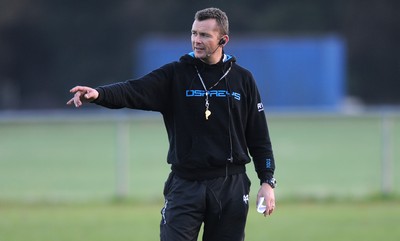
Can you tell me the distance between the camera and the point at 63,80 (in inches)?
1901

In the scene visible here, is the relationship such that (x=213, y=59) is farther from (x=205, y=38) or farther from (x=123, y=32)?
(x=123, y=32)

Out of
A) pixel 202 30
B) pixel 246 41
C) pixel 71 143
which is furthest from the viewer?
pixel 246 41

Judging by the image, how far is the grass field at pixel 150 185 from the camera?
10.9 metres

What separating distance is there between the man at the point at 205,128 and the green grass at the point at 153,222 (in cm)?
375

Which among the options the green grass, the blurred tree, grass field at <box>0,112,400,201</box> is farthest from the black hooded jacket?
the blurred tree

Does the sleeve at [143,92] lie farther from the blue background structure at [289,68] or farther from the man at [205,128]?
the blue background structure at [289,68]

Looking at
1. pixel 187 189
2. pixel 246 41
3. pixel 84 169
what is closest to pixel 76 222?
pixel 187 189

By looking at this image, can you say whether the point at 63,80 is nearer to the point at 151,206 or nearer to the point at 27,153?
the point at 27,153

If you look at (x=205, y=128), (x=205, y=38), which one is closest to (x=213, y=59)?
(x=205, y=38)

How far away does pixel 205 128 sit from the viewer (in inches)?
249

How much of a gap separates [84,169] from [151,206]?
500cm

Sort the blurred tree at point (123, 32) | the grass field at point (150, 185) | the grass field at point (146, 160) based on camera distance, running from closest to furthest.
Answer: the grass field at point (150, 185) → the grass field at point (146, 160) → the blurred tree at point (123, 32)

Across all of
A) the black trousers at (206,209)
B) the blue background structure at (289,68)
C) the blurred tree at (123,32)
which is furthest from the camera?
the blurred tree at (123,32)

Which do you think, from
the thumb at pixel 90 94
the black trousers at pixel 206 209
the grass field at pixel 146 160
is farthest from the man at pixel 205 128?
the grass field at pixel 146 160
